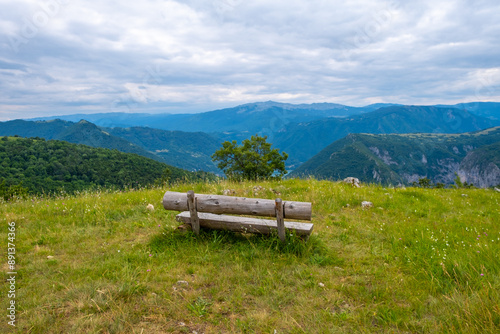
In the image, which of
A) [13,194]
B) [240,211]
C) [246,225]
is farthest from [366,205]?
[13,194]

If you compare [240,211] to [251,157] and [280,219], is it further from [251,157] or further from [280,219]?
[251,157]

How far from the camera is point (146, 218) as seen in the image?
327 inches

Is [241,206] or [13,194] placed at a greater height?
[241,206]

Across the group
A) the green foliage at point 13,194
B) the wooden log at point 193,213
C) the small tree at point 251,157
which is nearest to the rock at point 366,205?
the wooden log at point 193,213

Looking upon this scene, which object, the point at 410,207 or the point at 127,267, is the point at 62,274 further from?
the point at 410,207

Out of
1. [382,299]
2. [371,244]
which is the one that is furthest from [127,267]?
[371,244]

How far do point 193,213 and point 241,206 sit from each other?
1221 mm

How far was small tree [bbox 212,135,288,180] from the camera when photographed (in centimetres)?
Result: 4281

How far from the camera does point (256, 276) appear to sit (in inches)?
201

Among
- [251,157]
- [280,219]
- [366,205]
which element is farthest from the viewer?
[251,157]

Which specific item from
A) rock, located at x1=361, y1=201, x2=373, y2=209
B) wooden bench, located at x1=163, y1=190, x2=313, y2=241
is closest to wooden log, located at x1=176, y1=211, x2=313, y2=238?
wooden bench, located at x1=163, y1=190, x2=313, y2=241

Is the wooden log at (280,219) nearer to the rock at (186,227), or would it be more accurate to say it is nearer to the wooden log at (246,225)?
the wooden log at (246,225)

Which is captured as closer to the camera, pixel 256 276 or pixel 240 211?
pixel 256 276

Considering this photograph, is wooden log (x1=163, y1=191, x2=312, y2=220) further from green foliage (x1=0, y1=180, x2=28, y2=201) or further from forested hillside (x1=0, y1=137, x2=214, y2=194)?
forested hillside (x1=0, y1=137, x2=214, y2=194)
